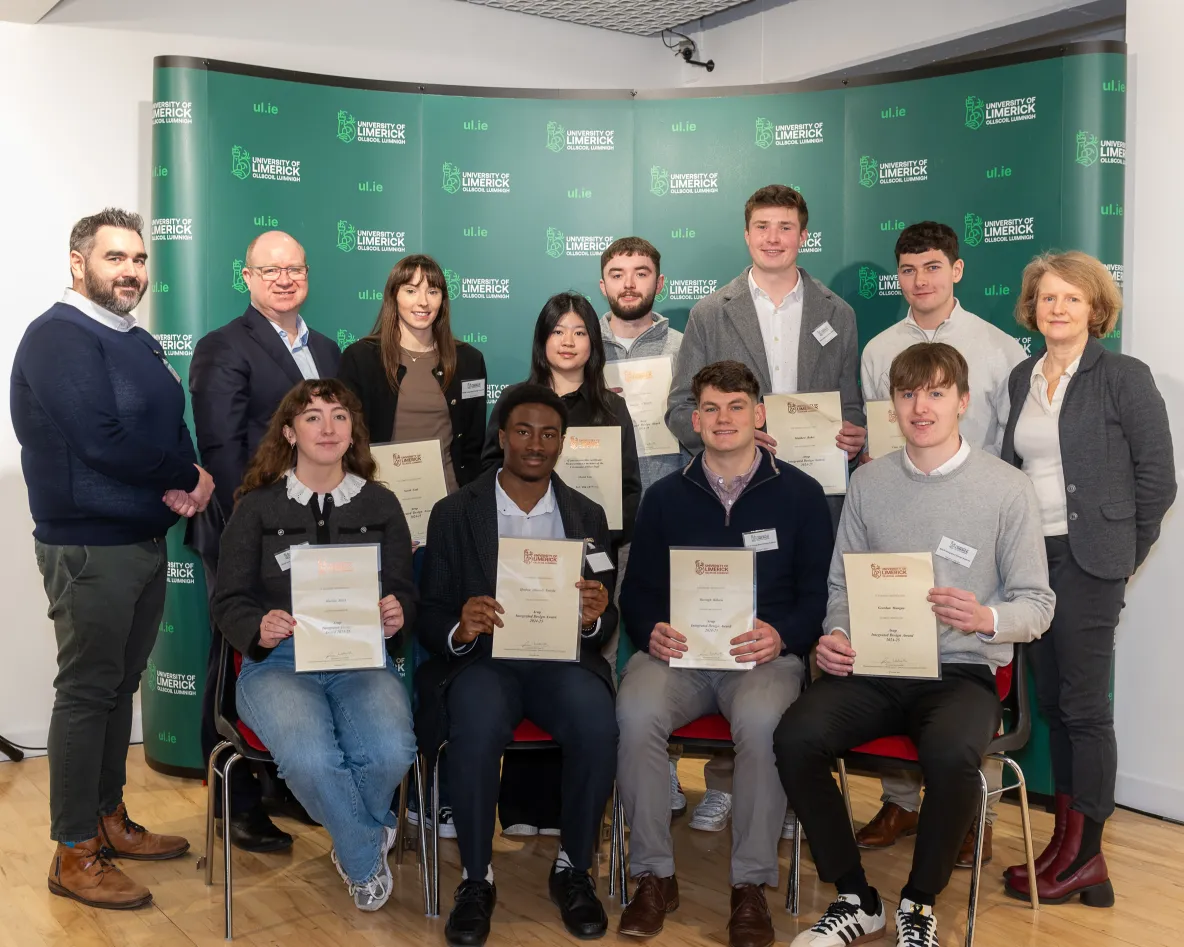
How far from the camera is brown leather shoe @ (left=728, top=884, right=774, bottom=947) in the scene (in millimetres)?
3346

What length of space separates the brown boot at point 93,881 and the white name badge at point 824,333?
9.49 feet

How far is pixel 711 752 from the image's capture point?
3691 mm

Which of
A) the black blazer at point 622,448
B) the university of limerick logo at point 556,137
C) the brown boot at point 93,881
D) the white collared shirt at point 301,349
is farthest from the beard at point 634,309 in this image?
the brown boot at point 93,881

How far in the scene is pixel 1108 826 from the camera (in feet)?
14.8

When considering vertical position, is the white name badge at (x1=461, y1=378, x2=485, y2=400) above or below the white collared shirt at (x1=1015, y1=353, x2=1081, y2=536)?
above

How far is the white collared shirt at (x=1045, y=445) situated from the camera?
372 cm

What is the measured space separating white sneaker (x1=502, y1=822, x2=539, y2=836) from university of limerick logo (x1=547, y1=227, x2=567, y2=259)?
106 inches

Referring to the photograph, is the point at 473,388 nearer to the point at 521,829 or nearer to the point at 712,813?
the point at 521,829

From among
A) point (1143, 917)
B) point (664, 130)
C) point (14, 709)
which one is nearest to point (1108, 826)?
point (1143, 917)

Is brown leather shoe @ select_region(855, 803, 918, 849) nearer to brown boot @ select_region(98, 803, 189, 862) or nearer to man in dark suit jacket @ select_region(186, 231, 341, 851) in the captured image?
man in dark suit jacket @ select_region(186, 231, 341, 851)

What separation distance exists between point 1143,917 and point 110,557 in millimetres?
3335

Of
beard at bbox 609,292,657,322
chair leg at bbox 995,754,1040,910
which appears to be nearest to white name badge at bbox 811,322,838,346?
beard at bbox 609,292,657,322

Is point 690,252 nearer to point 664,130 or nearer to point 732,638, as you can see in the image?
point 664,130

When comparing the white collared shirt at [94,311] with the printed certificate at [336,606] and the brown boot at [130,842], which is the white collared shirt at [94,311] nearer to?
the printed certificate at [336,606]
